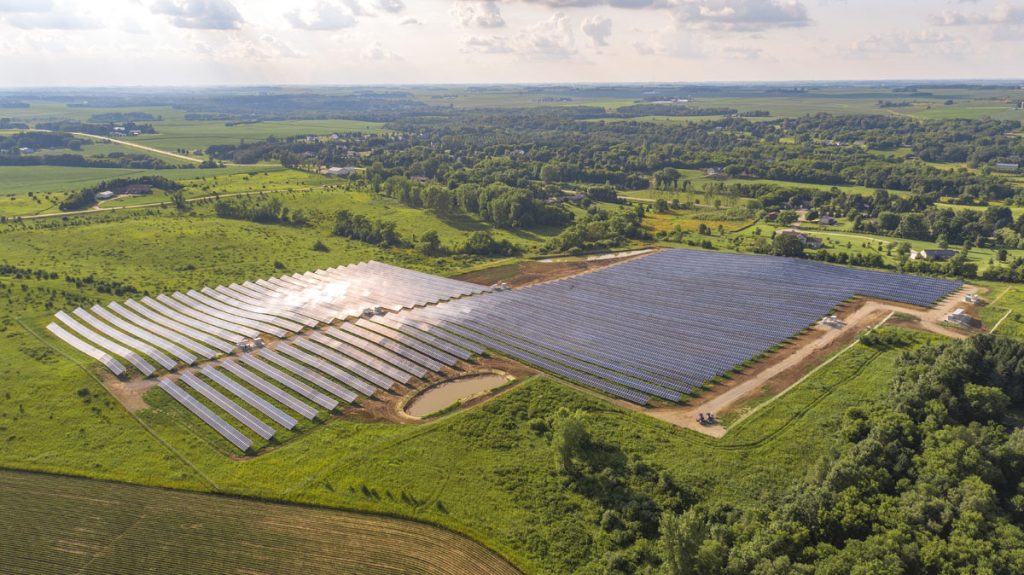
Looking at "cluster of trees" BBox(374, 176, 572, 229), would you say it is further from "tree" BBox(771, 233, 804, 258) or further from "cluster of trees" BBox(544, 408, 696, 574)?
"cluster of trees" BBox(544, 408, 696, 574)

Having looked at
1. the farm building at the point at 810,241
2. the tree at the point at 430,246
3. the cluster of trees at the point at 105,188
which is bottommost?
the tree at the point at 430,246

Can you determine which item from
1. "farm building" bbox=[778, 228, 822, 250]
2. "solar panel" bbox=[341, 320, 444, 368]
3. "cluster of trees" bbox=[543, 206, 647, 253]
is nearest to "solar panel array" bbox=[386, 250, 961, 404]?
"solar panel" bbox=[341, 320, 444, 368]

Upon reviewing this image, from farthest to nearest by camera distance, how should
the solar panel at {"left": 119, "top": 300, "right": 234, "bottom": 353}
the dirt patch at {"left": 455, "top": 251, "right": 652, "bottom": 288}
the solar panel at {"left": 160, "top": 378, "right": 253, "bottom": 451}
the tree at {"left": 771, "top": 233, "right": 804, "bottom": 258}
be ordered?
the tree at {"left": 771, "top": 233, "right": 804, "bottom": 258}, the dirt patch at {"left": 455, "top": 251, "right": 652, "bottom": 288}, the solar panel at {"left": 119, "top": 300, "right": 234, "bottom": 353}, the solar panel at {"left": 160, "top": 378, "right": 253, "bottom": 451}

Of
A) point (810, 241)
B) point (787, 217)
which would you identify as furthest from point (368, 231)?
point (787, 217)

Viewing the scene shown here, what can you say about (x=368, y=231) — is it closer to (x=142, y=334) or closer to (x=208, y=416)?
(x=142, y=334)

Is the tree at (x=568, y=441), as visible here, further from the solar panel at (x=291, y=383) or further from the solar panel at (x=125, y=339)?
the solar panel at (x=125, y=339)

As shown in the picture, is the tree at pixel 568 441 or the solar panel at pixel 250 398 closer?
the tree at pixel 568 441

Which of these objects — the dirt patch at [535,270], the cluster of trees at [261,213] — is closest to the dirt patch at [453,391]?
the dirt patch at [535,270]
